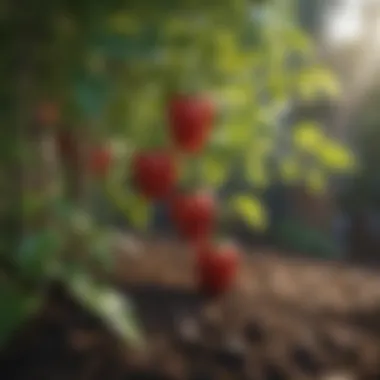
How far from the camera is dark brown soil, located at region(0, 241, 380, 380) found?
74cm

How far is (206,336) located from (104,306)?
12 cm

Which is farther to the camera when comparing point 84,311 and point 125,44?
point 84,311

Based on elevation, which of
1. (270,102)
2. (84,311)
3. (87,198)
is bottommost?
(84,311)

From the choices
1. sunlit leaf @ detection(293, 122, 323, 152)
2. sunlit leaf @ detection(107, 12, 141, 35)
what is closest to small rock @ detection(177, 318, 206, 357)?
sunlit leaf @ detection(293, 122, 323, 152)

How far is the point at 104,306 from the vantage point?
0.75m

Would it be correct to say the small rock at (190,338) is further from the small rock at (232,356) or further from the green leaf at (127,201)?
the green leaf at (127,201)

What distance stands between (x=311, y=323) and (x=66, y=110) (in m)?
0.40

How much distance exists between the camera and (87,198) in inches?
34.6

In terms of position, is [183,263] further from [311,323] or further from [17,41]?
[17,41]

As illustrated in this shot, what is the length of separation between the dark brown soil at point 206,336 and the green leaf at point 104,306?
0.06 feet

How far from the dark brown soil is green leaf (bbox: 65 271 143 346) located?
17 mm

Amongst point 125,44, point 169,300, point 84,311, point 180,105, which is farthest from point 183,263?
point 125,44

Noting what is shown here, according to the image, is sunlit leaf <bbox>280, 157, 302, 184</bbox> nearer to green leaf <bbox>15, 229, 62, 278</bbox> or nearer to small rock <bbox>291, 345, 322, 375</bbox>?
small rock <bbox>291, 345, 322, 375</bbox>

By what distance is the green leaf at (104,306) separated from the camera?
Result: 75cm
